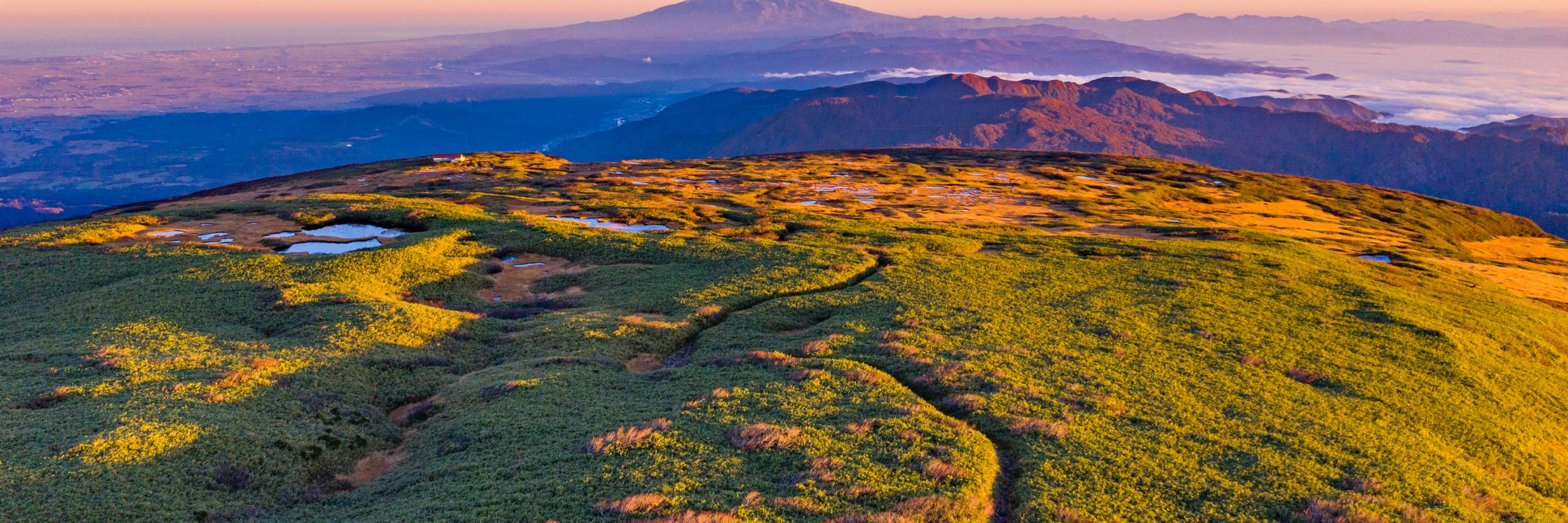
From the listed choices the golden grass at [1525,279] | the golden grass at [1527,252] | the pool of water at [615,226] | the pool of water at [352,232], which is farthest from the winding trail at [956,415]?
the golden grass at [1527,252]

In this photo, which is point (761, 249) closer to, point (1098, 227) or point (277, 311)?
point (277, 311)


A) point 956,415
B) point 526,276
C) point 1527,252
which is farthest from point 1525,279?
point 526,276

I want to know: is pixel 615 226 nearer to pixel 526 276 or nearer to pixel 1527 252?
pixel 526 276

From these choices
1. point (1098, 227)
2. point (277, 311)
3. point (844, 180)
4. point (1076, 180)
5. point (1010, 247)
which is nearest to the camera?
point (277, 311)

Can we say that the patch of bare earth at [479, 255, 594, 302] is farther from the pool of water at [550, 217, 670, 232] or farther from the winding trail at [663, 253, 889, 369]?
the pool of water at [550, 217, 670, 232]

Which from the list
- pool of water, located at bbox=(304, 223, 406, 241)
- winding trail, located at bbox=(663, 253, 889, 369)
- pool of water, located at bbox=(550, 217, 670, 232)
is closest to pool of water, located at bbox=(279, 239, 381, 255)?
pool of water, located at bbox=(304, 223, 406, 241)

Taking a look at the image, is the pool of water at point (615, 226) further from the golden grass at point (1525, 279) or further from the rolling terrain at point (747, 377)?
the golden grass at point (1525, 279)

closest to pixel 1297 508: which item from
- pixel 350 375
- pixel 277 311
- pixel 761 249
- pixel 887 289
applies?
pixel 887 289
